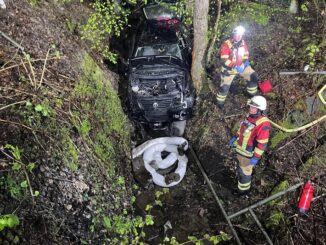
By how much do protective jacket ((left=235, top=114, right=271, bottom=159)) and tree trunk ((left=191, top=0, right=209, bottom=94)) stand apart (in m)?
2.64

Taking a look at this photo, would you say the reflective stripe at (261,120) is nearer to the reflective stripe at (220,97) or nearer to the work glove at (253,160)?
the work glove at (253,160)

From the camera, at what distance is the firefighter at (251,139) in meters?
5.94

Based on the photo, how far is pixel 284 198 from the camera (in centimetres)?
652

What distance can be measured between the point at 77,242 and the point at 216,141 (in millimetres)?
4323

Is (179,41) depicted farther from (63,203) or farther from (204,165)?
(63,203)

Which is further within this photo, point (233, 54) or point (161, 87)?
point (161, 87)

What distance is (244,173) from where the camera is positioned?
662 cm

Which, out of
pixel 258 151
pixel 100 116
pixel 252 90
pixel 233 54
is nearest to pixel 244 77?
pixel 252 90

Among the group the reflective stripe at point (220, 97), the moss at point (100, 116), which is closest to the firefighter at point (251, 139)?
the reflective stripe at point (220, 97)

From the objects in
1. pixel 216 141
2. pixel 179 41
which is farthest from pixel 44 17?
pixel 216 141

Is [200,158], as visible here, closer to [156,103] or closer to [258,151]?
[156,103]

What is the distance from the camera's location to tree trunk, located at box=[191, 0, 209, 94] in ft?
24.9

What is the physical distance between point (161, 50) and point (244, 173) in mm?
3602

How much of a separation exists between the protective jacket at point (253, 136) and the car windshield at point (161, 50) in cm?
284
